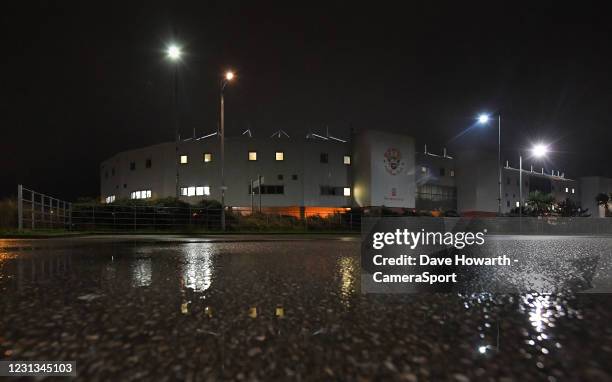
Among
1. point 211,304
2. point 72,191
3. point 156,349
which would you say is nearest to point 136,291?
point 211,304

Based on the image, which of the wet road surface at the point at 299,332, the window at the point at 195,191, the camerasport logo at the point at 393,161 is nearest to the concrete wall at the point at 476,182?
the camerasport logo at the point at 393,161

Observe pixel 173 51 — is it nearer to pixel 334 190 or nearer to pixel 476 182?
pixel 334 190

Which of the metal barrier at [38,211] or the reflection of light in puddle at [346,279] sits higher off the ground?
the metal barrier at [38,211]

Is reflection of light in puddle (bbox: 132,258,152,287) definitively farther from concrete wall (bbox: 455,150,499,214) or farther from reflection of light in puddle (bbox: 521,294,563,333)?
concrete wall (bbox: 455,150,499,214)

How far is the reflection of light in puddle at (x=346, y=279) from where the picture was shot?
3.93 meters

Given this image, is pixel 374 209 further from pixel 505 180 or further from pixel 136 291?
pixel 136 291

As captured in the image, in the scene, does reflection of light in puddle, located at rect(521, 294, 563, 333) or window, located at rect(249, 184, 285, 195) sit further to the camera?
window, located at rect(249, 184, 285, 195)

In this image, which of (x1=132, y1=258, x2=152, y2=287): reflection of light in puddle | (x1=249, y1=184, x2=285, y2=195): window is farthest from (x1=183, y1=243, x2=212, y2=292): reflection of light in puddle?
(x1=249, y1=184, x2=285, y2=195): window

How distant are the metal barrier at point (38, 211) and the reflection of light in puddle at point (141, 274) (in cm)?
1348

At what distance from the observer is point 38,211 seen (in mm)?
18578

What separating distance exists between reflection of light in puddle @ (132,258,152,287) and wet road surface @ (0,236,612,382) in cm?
16

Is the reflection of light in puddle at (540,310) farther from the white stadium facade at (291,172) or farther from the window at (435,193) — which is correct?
the window at (435,193)

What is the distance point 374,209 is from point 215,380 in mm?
49616

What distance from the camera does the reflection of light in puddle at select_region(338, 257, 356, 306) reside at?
3930 millimetres
